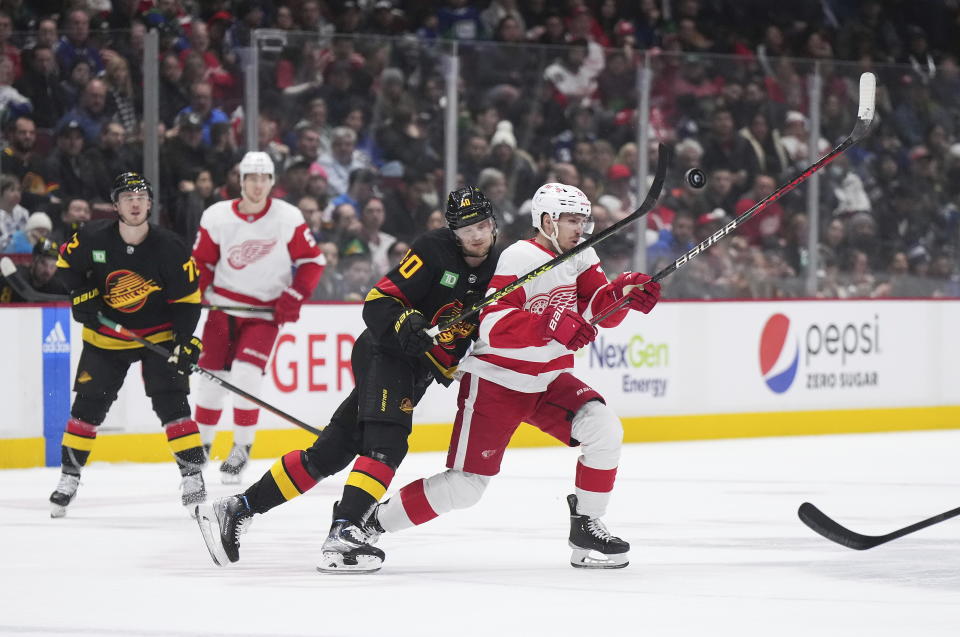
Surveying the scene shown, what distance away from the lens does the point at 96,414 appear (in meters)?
5.65

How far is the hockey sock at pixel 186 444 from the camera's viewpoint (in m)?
5.58

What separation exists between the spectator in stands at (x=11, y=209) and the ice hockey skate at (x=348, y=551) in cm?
341

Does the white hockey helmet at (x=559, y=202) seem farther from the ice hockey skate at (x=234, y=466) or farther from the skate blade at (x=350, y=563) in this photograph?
the ice hockey skate at (x=234, y=466)

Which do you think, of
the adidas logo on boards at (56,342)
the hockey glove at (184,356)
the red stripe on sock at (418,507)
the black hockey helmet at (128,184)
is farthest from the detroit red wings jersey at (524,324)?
the adidas logo on boards at (56,342)

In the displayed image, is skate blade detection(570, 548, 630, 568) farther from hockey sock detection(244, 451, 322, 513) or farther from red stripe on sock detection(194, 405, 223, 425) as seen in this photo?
red stripe on sock detection(194, 405, 223, 425)

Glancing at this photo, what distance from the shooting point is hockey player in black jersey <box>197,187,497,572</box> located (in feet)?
13.9

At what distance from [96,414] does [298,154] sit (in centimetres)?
236

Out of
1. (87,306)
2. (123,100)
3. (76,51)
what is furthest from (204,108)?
(87,306)

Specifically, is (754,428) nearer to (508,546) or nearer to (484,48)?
(484,48)

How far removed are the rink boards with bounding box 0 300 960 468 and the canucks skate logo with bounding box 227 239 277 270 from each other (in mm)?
768

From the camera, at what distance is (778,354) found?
342 inches

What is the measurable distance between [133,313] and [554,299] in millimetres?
1856

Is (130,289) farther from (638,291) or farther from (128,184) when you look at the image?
(638,291)

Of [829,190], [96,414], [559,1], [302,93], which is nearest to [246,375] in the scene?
[96,414]
